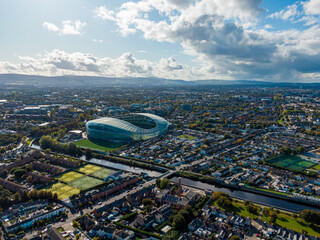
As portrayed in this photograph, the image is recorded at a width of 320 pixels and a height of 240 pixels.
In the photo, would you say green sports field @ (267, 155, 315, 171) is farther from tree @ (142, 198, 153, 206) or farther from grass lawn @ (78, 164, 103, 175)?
grass lawn @ (78, 164, 103, 175)

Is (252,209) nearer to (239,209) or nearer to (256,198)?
(239,209)

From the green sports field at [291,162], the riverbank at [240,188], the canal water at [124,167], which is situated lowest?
the canal water at [124,167]

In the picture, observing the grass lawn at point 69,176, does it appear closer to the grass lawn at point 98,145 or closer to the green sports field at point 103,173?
the green sports field at point 103,173

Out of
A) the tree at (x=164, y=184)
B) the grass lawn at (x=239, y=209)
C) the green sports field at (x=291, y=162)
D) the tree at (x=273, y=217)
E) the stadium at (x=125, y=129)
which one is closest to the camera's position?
the tree at (x=273, y=217)

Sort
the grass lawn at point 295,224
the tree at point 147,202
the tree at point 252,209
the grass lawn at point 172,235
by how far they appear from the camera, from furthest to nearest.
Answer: the tree at point 147,202
the tree at point 252,209
the grass lawn at point 295,224
the grass lawn at point 172,235

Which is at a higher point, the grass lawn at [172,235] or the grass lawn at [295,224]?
the grass lawn at [295,224]

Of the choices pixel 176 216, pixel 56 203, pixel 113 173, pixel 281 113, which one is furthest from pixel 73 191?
pixel 281 113

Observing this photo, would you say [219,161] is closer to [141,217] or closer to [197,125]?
[141,217]

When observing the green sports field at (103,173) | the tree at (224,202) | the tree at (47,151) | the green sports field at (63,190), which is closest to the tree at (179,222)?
the tree at (224,202)
